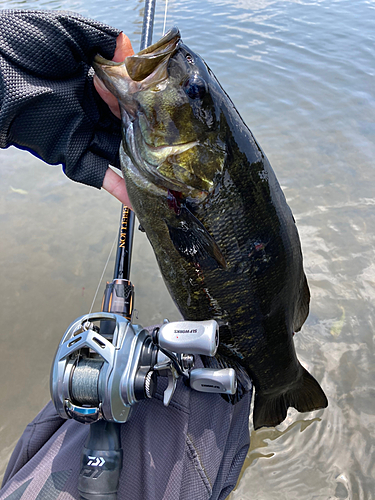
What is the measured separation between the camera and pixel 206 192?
4.99 ft

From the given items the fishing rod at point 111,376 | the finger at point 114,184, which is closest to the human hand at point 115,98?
the finger at point 114,184

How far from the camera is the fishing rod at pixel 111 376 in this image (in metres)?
1.20

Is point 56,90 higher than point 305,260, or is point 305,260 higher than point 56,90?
point 56,90

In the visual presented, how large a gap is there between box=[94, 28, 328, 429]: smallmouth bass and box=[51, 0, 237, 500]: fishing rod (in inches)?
14.5


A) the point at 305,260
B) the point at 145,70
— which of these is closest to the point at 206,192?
the point at 145,70

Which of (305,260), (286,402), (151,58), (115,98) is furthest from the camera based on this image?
(305,260)

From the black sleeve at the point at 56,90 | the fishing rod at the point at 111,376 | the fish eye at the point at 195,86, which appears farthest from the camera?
the fish eye at the point at 195,86

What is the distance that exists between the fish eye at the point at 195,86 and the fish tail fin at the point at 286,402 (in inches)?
57.0

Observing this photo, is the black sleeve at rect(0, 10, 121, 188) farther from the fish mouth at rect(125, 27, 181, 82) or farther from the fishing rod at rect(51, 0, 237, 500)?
the fishing rod at rect(51, 0, 237, 500)

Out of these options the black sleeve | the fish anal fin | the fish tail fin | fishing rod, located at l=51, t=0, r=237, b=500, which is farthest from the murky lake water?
the black sleeve

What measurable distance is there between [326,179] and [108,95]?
2978 mm

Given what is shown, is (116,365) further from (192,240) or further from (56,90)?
(56,90)

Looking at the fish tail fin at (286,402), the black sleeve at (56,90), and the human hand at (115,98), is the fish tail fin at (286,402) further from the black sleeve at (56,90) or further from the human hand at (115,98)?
the black sleeve at (56,90)

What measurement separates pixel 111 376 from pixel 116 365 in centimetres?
4
